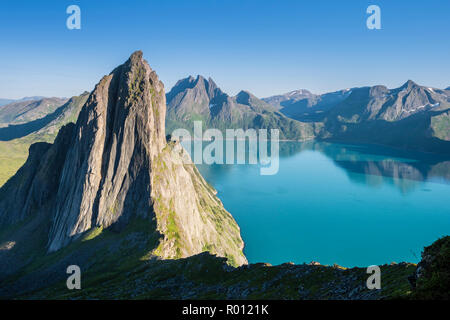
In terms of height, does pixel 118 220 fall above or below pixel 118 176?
below

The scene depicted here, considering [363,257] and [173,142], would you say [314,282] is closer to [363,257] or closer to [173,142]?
[363,257]

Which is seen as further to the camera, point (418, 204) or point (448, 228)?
point (418, 204)

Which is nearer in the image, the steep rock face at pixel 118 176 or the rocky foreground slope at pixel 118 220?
the rocky foreground slope at pixel 118 220

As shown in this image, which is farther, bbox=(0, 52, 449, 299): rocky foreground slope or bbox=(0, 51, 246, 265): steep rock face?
bbox=(0, 51, 246, 265): steep rock face

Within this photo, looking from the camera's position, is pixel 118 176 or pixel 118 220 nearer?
pixel 118 220

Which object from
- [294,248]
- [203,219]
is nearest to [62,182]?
[203,219]

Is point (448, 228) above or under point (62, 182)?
under
